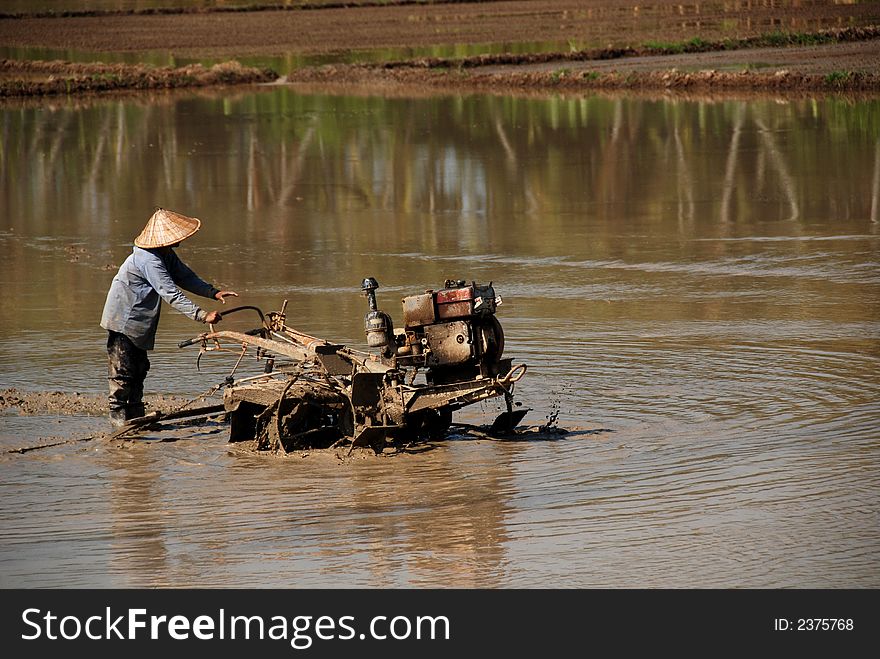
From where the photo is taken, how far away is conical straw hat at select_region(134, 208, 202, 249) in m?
9.32

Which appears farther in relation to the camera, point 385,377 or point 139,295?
point 139,295

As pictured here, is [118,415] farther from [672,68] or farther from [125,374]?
[672,68]

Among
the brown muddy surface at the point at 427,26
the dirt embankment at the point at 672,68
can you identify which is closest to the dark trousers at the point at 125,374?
the dirt embankment at the point at 672,68

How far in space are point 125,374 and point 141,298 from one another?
507mm

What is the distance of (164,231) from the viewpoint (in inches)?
368

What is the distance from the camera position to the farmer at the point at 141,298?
367 inches

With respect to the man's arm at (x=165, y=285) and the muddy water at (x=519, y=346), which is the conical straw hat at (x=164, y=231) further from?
the muddy water at (x=519, y=346)

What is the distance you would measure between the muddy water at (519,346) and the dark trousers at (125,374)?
0.32m

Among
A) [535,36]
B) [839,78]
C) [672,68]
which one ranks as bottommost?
[839,78]

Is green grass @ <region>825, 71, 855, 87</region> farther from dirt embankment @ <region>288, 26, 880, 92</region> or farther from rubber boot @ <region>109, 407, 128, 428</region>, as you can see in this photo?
rubber boot @ <region>109, 407, 128, 428</region>

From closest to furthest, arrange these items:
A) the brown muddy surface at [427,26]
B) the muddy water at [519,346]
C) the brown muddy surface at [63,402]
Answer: the muddy water at [519,346] → the brown muddy surface at [63,402] → the brown muddy surface at [427,26]

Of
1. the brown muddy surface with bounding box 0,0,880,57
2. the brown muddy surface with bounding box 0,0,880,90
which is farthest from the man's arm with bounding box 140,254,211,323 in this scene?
the brown muddy surface with bounding box 0,0,880,57

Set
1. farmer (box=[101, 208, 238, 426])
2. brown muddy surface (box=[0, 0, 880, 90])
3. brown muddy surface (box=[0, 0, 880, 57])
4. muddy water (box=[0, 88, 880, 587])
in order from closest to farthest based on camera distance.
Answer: muddy water (box=[0, 88, 880, 587])
farmer (box=[101, 208, 238, 426])
brown muddy surface (box=[0, 0, 880, 90])
brown muddy surface (box=[0, 0, 880, 57])

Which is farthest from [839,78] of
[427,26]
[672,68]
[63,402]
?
[63,402]
